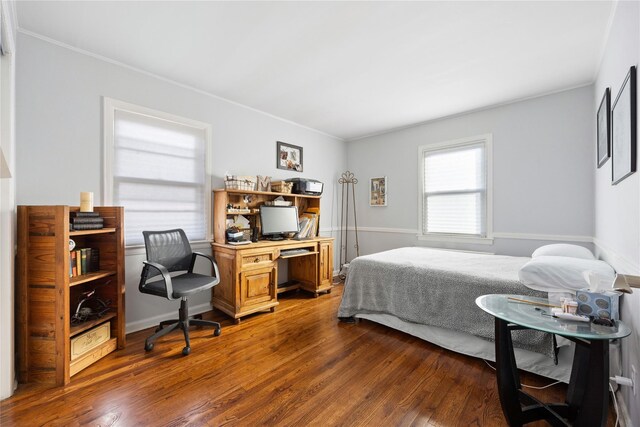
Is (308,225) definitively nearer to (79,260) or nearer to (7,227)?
(79,260)

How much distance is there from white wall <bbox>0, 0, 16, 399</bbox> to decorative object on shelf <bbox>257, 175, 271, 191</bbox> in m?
2.18

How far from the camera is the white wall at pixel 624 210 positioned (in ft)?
4.54

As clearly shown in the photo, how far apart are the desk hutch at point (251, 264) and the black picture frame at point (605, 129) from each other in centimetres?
294

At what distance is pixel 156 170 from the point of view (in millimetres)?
2889

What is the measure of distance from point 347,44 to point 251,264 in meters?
2.30

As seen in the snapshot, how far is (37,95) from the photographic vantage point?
2.21 metres

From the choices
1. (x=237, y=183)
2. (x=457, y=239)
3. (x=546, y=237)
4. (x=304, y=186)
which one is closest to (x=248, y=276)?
(x=237, y=183)

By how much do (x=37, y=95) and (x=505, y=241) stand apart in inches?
194

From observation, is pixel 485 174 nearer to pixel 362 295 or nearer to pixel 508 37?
pixel 508 37

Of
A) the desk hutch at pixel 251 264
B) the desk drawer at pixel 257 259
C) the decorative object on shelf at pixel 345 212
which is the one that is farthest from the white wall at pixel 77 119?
the decorative object on shelf at pixel 345 212

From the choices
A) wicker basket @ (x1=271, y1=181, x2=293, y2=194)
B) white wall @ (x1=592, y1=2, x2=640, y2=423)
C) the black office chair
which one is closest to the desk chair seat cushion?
the black office chair

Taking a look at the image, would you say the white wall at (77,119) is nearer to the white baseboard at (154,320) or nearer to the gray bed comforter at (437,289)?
the white baseboard at (154,320)

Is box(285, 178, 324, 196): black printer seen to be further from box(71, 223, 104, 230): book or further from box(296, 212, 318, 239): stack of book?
box(71, 223, 104, 230): book

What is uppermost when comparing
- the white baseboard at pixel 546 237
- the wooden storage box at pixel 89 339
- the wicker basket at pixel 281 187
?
the wicker basket at pixel 281 187
